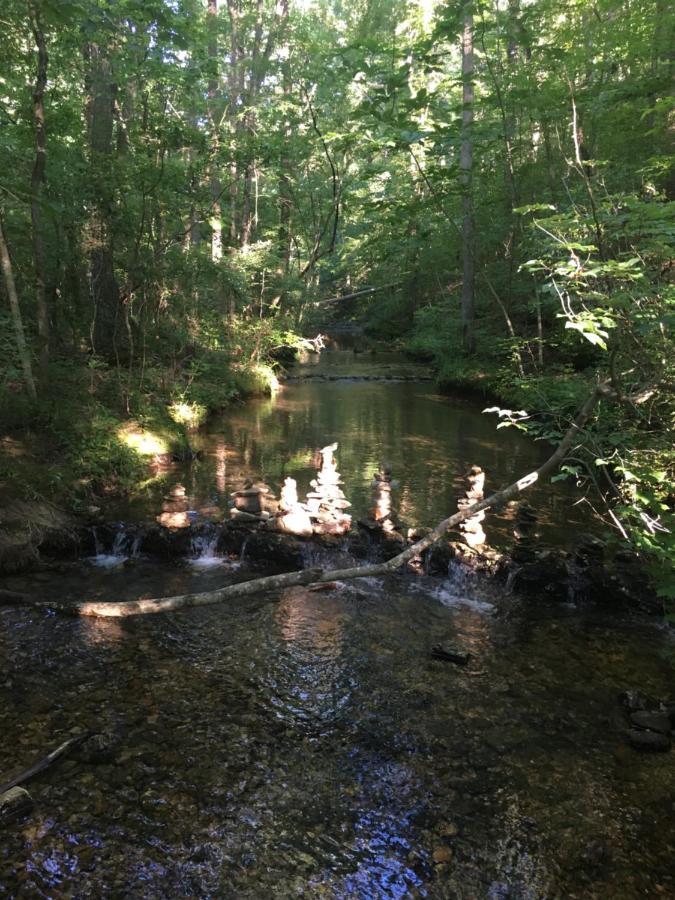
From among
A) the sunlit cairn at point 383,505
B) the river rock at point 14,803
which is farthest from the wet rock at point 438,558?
the river rock at point 14,803

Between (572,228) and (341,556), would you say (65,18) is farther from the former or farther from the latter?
(341,556)

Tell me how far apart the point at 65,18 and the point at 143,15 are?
441cm

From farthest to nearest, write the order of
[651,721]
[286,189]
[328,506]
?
[286,189], [328,506], [651,721]

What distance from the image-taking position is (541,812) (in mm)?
3662

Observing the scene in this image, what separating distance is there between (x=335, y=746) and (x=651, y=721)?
261cm

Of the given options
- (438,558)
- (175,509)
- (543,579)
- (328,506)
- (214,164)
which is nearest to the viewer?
(543,579)

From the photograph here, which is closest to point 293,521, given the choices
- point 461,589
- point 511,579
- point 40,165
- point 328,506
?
point 328,506

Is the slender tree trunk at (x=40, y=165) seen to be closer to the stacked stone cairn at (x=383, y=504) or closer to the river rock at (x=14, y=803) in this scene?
the stacked stone cairn at (x=383, y=504)

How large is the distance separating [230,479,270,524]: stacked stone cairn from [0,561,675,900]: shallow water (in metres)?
1.97

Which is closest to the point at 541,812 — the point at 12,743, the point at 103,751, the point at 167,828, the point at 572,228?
the point at 167,828

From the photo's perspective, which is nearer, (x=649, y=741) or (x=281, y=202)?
(x=649, y=741)

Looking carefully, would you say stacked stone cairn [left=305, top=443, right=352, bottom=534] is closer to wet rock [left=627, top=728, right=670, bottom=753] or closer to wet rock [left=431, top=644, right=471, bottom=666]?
wet rock [left=431, top=644, right=471, bottom=666]

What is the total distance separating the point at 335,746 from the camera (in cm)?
420

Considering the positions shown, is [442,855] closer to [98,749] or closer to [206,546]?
[98,749]
